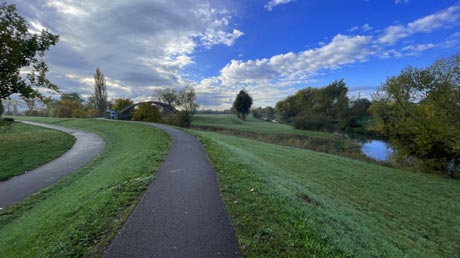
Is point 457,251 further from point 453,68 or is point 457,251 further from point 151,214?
point 453,68

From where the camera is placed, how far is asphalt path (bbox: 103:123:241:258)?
12.0 ft

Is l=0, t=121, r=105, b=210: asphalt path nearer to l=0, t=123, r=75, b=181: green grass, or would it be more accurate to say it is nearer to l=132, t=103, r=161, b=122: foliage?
l=0, t=123, r=75, b=181: green grass

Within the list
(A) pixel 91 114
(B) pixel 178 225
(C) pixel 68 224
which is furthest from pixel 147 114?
(B) pixel 178 225

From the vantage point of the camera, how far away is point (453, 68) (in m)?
16.1

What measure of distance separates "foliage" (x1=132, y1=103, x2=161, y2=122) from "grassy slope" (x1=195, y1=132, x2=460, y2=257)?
37887 millimetres

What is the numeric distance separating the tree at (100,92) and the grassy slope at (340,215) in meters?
72.3

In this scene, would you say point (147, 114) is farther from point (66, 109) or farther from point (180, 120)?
point (66, 109)

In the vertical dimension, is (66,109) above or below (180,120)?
above

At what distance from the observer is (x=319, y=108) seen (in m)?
72.3

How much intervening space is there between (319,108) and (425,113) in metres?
56.1

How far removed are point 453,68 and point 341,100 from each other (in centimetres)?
5522

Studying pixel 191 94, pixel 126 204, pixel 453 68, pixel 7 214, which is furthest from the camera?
pixel 191 94

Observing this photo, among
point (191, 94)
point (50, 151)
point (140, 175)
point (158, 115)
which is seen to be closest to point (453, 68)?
point (140, 175)

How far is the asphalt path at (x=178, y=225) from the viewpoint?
364 cm
